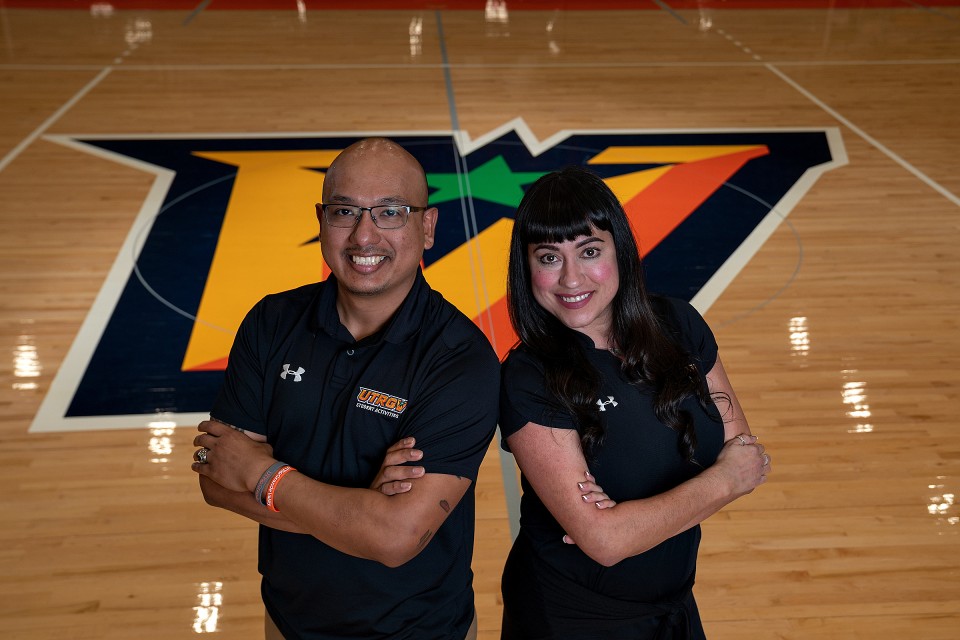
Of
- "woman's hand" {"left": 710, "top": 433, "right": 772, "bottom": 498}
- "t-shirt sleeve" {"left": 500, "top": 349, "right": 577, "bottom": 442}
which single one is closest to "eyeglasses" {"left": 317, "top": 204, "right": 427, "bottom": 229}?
"t-shirt sleeve" {"left": 500, "top": 349, "right": 577, "bottom": 442}

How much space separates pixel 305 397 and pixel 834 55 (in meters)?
9.61

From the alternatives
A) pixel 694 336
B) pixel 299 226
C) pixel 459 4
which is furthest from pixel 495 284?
pixel 459 4

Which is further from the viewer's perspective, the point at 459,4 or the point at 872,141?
the point at 459,4

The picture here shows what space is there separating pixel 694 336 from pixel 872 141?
6120 mm

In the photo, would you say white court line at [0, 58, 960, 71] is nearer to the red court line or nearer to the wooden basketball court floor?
the wooden basketball court floor

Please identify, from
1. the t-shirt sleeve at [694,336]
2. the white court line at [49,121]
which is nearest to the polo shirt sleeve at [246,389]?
the t-shirt sleeve at [694,336]

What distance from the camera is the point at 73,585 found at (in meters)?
3.28

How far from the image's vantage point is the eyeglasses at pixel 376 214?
1980mm

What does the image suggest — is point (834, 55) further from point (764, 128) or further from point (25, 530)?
point (25, 530)

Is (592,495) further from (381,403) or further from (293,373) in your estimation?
(293,373)

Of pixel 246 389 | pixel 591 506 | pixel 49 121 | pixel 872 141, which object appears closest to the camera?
pixel 591 506

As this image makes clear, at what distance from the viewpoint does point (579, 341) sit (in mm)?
2102

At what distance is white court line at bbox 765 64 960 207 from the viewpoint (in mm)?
6633

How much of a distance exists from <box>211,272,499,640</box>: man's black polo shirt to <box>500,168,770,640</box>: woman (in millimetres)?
133
